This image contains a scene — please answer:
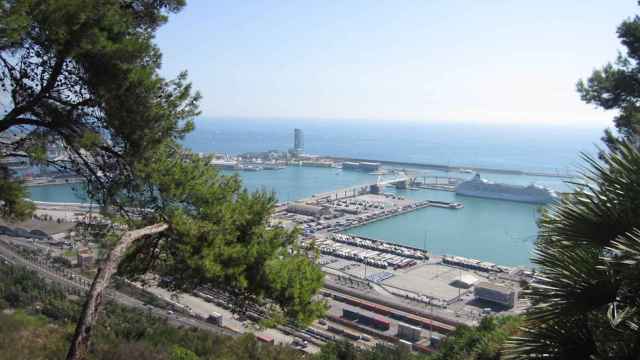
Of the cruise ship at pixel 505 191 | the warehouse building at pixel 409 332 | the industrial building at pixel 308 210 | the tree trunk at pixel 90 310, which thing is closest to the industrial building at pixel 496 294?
the warehouse building at pixel 409 332

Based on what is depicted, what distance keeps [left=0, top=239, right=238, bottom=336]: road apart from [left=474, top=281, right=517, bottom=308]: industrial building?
5485 millimetres

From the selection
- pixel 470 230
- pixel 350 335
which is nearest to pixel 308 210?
pixel 470 230

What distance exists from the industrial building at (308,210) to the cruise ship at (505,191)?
864 centimetres

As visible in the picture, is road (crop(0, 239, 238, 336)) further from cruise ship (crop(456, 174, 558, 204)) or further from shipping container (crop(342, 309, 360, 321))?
cruise ship (crop(456, 174, 558, 204))

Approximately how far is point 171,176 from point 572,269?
161 cm

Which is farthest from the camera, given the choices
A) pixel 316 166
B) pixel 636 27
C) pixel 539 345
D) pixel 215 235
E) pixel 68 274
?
pixel 316 166

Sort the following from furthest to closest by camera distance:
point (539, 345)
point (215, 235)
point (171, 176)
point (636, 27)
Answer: point (636, 27) → point (171, 176) → point (215, 235) → point (539, 345)

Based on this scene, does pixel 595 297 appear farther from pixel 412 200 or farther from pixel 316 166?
pixel 316 166

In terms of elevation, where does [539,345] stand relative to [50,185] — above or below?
above

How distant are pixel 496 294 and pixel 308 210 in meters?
10.1

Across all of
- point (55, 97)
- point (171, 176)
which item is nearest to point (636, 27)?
point (171, 176)

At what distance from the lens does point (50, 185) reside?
72.7 ft

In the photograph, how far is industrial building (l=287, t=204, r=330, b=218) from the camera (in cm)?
1853

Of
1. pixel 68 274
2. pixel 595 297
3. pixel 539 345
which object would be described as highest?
pixel 595 297
